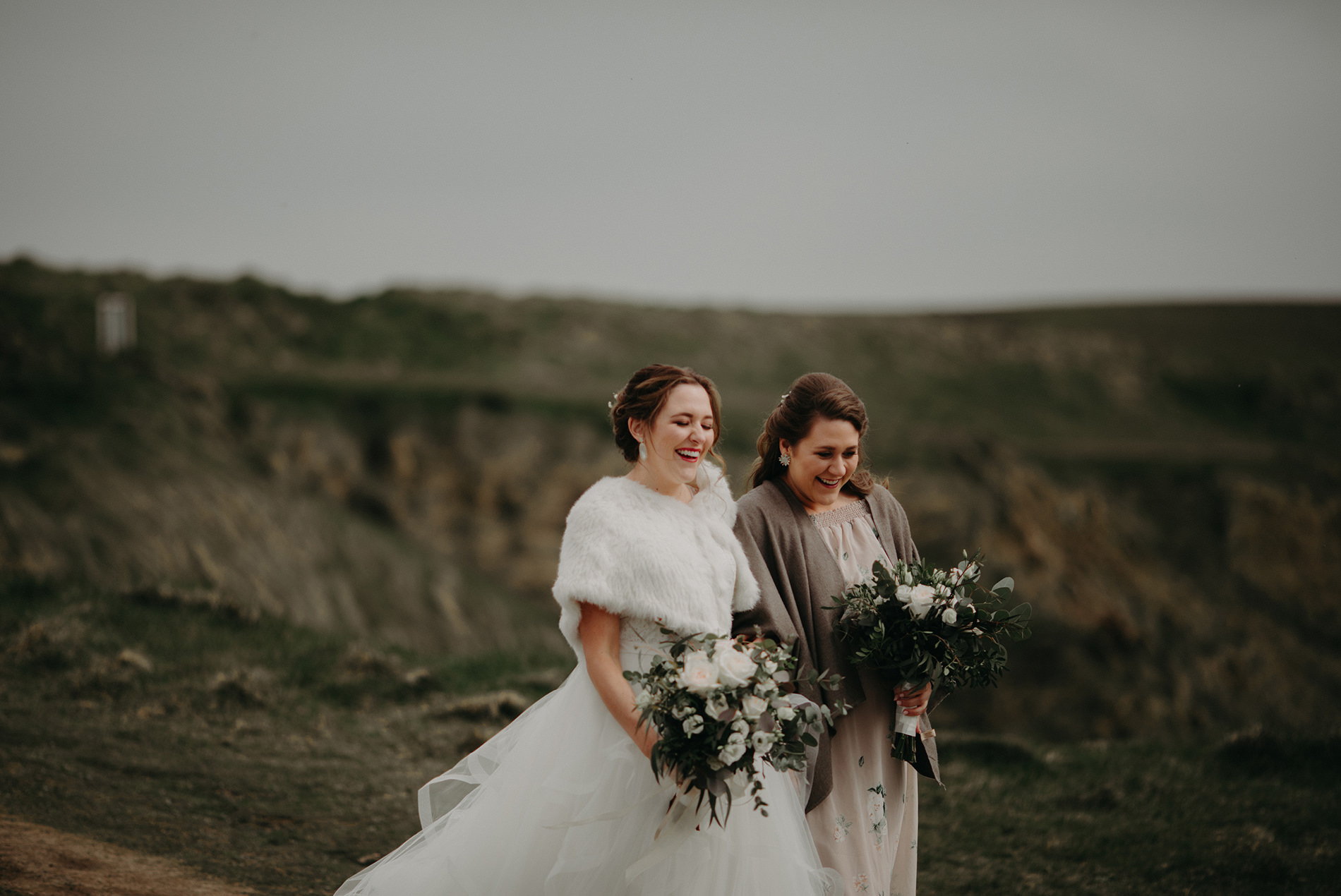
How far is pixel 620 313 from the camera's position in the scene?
4159 cm

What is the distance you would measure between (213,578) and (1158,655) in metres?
19.1

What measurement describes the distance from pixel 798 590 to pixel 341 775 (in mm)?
3694

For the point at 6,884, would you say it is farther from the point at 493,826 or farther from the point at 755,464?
the point at 755,464

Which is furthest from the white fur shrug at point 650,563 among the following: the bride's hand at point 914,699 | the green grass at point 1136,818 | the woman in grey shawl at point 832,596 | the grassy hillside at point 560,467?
the grassy hillside at point 560,467

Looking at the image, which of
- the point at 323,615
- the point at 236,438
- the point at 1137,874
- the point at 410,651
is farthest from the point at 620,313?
the point at 1137,874

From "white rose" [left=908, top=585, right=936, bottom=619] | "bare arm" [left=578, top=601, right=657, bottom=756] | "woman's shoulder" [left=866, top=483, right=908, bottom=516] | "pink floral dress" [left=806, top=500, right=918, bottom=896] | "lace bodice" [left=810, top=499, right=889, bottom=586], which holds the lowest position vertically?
"pink floral dress" [left=806, top=500, right=918, bottom=896]

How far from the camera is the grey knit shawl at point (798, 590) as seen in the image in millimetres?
3553

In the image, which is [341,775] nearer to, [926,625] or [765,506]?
[765,506]

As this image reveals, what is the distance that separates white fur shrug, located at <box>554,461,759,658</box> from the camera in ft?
10.5

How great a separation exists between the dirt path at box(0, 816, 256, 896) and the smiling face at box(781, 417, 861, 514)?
10.2 ft

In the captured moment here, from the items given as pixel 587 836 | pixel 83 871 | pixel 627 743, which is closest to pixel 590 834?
pixel 587 836

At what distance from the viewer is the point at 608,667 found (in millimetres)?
3232

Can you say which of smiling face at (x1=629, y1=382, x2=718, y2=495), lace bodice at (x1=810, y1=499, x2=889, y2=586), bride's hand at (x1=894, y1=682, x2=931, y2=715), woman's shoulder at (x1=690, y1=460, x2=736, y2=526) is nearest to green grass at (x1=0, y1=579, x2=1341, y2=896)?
bride's hand at (x1=894, y1=682, x2=931, y2=715)

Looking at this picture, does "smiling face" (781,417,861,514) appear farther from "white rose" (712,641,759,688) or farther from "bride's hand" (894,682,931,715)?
"white rose" (712,641,759,688)
